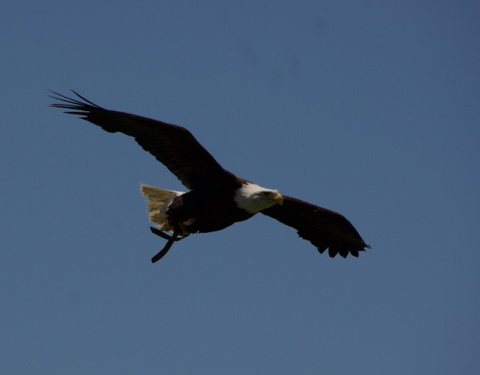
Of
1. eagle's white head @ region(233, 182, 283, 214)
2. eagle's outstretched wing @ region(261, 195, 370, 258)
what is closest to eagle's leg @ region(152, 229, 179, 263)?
eagle's white head @ region(233, 182, 283, 214)

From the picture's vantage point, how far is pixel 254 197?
10.4 meters

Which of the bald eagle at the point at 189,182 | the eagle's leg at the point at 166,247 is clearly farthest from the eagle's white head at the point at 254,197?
the eagle's leg at the point at 166,247

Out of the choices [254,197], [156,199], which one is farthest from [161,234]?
[254,197]

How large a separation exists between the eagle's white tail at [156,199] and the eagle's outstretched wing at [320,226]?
1.40m

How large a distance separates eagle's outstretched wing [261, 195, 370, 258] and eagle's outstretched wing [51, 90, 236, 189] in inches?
58.6

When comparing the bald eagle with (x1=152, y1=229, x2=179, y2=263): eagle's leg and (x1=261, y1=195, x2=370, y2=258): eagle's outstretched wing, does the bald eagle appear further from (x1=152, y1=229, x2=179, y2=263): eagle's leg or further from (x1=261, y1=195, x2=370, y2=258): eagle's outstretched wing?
(x1=261, y1=195, x2=370, y2=258): eagle's outstretched wing

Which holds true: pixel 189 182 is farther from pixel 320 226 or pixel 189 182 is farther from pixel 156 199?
pixel 320 226

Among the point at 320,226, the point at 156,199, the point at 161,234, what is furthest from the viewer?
the point at 320,226

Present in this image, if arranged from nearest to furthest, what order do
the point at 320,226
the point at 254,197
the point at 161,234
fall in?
the point at 254,197 < the point at 161,234 < the point at 320,226

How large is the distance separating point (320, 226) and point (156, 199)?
2.24 meters

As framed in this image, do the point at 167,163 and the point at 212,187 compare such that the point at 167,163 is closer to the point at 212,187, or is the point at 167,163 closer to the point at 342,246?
the point at 212,187

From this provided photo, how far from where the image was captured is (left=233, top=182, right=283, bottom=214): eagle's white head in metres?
10.4

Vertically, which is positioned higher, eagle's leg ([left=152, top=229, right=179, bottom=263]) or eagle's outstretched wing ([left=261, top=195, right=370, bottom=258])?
eagle's outstretched wing ([left=261, top=195, right=370, bottom=258])

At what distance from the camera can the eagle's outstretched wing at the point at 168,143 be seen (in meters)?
10.2
